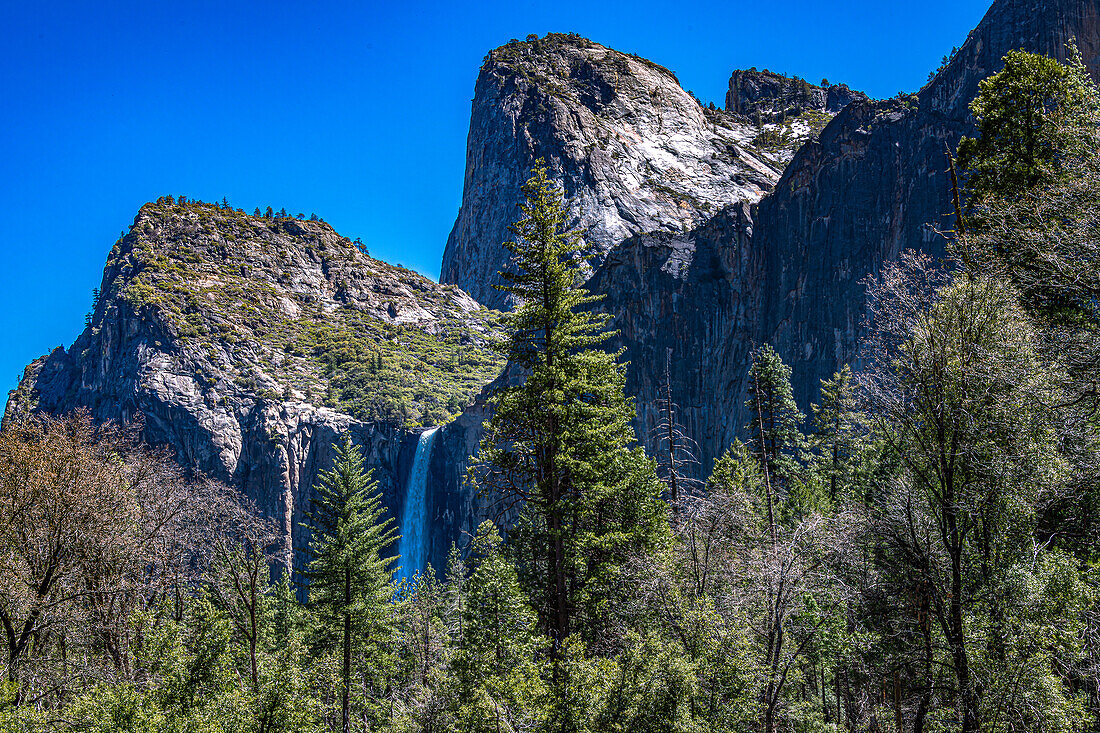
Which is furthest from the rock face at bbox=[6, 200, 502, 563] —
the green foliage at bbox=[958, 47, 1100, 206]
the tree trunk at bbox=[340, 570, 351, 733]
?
the green foliage at bbox=[958, 47, 1100, 206]

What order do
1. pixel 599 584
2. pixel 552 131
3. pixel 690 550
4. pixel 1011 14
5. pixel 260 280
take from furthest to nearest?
pixel 552 131, pixel 260 280, pixel 1011 14, pixel 690 550, pixel 599 584

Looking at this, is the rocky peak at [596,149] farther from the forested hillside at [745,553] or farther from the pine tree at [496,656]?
the pine tree at [496,656]

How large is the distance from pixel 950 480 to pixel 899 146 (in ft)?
170

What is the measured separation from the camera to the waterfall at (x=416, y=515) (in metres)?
73.1

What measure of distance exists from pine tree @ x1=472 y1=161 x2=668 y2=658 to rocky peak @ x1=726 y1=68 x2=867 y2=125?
14072 centimetres

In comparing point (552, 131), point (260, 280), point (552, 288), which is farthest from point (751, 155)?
point (552, 288)

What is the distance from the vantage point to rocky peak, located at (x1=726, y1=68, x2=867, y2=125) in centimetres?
14238

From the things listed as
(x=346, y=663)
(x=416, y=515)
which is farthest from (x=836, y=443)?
(x=416, y=515)

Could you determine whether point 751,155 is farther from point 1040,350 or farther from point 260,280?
point 1040,350

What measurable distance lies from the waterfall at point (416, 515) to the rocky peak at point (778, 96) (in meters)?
107

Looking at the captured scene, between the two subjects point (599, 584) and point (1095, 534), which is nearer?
point (1095, 534)

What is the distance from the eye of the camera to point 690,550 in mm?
17406

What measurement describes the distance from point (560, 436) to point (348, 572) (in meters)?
13.5

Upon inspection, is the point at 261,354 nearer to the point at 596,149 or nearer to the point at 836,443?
the point at 596,149
